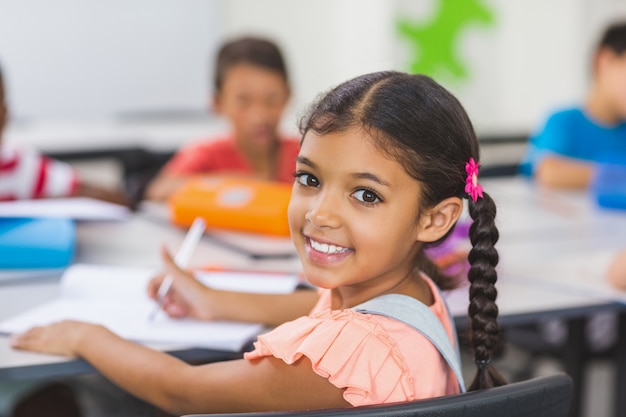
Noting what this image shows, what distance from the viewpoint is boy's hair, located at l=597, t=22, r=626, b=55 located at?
2557 millimetres

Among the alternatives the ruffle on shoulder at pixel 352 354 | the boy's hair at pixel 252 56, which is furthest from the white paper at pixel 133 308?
the boy's hair at pixel 252 56

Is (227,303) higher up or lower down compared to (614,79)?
lower down

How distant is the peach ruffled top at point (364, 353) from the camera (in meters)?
0.86

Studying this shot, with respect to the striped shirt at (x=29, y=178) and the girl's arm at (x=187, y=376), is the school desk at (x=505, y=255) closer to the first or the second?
the girl's arm at (x=187, y=376)

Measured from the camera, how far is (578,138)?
102 inches

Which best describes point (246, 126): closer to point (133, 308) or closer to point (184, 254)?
point (184, 254)

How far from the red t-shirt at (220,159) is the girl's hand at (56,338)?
4.32 feet

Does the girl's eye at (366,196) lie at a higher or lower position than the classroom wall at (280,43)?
higher

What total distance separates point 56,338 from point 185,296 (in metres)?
0.21

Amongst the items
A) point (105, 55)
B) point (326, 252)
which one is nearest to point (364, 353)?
point (326, 252)

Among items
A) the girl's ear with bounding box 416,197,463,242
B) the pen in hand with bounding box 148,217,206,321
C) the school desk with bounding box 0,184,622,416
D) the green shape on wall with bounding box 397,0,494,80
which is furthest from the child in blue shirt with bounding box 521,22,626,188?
the green shape on wall with bounding box 397,0,494,80

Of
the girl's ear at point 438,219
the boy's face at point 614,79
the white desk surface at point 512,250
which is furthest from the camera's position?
the boy's face at point 614,79

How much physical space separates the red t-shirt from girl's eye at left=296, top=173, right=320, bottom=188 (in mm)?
1439

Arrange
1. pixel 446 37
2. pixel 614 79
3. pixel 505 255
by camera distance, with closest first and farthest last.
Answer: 1. pixel 505 255
2. pixel 614 79
3. pixel 446 37
